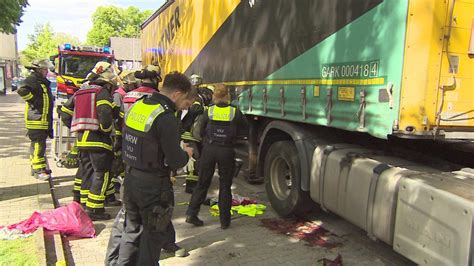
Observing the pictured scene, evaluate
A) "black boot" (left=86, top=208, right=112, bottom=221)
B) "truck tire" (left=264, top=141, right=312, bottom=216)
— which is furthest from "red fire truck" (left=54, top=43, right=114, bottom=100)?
"truck tire" (left=264, top=141, right=312, bottom=216)

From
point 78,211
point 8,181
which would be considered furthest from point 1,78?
point 78,211

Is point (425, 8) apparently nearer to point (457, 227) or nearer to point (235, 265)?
point (457, 227)

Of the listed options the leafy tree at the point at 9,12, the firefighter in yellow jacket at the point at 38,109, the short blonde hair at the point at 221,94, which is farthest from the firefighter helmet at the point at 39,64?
the leafy tree at the point at 9,12

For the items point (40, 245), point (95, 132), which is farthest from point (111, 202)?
point (40, 245)

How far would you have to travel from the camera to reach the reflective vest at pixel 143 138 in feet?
10.00

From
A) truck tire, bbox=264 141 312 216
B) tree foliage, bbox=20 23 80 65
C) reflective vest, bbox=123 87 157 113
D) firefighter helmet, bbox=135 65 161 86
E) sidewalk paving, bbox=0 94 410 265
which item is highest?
tree foliage, bbox=20 23 80 65

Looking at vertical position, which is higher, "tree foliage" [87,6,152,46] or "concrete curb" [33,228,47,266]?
"tree foliage" [87,6,152,46]

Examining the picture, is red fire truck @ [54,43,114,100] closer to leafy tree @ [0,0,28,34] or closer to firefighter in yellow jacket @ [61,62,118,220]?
leafy tree @ [0,0,28,34]

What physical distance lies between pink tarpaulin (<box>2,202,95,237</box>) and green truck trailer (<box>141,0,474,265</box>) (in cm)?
239

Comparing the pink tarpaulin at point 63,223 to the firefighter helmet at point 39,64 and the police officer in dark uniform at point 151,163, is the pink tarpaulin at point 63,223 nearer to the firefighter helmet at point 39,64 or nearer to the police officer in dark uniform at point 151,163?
the police officer in dark uniform at point 151,163

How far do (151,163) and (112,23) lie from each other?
7059cm

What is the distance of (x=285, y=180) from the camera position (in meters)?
5.76

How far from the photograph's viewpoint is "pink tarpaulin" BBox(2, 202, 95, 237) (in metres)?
4.65

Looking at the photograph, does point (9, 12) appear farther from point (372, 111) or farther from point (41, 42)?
point (41, 42)
